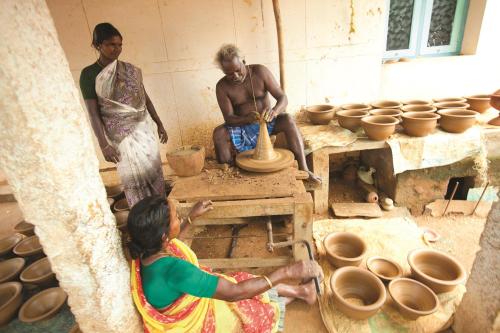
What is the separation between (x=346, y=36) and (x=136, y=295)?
4.09 meters

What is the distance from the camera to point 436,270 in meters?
2.42

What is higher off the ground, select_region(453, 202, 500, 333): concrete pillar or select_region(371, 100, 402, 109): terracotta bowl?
select_region(371, 100, 402, 109): terracotta bowl

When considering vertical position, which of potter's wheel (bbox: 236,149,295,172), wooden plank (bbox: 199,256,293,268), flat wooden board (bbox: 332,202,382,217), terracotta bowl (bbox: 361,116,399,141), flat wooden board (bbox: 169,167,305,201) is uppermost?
terracotta bowl (bbox: 361,116,399,141)

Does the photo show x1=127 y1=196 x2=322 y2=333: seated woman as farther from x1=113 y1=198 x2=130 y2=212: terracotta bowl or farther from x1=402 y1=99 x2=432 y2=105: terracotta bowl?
x1=402 y1=99 x2=432 y2=105: terracotta bowl

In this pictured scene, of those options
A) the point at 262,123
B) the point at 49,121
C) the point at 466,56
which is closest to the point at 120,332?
the point at 49,121

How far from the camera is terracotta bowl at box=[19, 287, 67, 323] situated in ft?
7.95

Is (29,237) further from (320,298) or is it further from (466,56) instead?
(466,56)

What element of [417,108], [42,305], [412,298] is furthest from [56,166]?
[417,108]

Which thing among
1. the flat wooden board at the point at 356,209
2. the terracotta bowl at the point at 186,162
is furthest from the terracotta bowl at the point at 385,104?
the terracotta bowl at the point at 186,162

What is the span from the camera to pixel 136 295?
60.7 inches

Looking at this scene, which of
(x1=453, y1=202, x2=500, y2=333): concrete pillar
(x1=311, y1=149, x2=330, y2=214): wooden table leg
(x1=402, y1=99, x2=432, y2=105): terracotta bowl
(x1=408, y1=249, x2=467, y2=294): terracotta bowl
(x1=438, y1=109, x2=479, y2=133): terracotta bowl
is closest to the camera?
(x1=453, y1=202, x2=500, y2=333): concrete pillar

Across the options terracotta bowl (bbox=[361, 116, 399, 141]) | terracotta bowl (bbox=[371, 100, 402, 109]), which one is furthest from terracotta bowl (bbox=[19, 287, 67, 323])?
terracotta bowl (bbox=[371, 100, 402, 109])

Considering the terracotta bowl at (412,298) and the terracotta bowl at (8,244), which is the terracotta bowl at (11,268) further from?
the terracotta bowl at (412,298)

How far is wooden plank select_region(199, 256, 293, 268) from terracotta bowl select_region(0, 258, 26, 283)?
201cm
